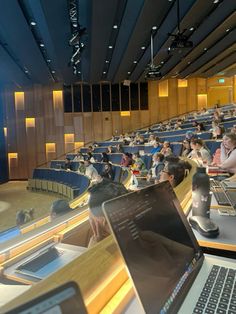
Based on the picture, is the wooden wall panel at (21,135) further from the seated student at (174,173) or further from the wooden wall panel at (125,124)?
the seated student at (174,173)

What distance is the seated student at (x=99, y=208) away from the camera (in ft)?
3.26

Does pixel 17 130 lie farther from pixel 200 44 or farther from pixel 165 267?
pixel 165 267

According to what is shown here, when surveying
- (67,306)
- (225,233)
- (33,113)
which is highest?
(33,113)

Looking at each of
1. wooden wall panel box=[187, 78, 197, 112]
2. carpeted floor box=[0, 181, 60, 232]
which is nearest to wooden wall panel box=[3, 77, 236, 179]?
wooden wall panel box=[187, 78, 197, 112]

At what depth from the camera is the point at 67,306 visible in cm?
42

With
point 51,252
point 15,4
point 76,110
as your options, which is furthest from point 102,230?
point 76,110

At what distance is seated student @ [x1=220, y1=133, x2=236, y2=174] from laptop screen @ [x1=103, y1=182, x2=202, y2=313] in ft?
6.61

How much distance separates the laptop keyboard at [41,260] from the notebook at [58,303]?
1.85 ft

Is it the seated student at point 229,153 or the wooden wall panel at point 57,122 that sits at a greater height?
the wooden wall panel at point 57,122

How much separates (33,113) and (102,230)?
44.4ft

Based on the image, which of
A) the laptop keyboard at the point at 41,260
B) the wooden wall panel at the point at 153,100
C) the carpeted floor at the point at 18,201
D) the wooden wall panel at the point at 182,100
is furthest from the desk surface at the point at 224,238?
the wooden wall panel at the point at 182,100

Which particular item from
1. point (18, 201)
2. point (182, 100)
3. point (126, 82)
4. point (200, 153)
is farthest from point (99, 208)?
point (182, 100)

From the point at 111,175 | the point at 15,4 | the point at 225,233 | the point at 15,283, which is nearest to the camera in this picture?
the point at 15,283

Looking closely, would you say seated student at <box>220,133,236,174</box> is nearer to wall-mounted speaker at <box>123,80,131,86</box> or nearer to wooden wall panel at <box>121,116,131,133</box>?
wall-mounted speaker at <box>123,80,131,86</box>
